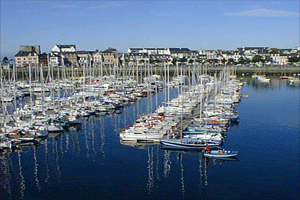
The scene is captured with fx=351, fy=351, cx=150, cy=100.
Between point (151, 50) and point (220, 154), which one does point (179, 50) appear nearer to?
point (151, 50)

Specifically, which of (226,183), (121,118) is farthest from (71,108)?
(226,183)

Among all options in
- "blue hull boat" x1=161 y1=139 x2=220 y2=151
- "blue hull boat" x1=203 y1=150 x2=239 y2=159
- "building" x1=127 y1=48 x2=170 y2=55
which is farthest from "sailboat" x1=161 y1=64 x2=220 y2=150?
"building" x1=127 y1=48 x2=170 y2=55

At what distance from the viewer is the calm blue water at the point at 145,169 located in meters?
13.3

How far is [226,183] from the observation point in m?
14.1

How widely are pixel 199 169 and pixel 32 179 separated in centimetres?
720

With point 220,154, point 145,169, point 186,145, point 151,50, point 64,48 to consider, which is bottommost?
point 145,169

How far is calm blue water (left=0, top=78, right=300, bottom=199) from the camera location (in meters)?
13.3

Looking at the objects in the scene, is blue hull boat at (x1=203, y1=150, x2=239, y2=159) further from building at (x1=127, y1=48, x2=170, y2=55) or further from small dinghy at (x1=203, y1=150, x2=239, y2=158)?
building at (x1=127, y1=48, x2=170, y2=55)

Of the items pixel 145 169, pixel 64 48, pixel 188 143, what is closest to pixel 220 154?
pixel 188 143

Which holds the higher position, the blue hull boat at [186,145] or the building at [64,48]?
the building at [64,48]

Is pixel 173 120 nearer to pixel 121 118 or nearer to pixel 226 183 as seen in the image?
pixel 121 118

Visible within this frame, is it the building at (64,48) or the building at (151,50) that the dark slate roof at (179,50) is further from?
the building at (64,48)

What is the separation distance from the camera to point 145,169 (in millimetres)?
15711

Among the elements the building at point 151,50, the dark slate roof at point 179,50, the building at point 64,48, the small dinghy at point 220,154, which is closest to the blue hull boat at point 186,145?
the small dinghy at point 220,154
